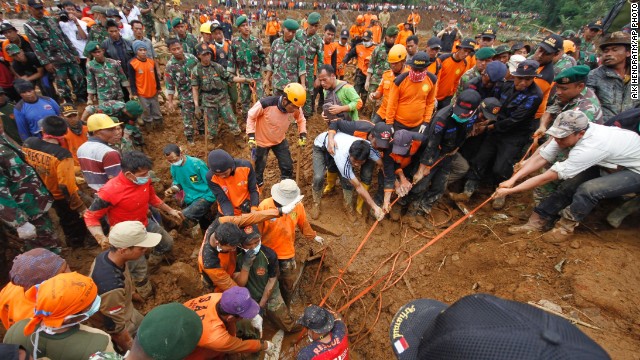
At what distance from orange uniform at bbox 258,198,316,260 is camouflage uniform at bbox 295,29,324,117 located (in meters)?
4.22

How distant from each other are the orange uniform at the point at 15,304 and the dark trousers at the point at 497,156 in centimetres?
559

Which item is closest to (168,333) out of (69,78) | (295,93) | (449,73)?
(295,93)

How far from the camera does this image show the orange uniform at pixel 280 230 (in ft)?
11.8

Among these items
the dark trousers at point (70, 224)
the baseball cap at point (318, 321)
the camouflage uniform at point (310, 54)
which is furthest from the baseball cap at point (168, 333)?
the camouflage uniform at point (310, 54)

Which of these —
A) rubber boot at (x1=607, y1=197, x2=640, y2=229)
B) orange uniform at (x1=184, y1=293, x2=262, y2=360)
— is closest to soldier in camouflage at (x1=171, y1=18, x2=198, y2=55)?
orange uniform at (x1=184, y1=293, x2=262, y2=360)

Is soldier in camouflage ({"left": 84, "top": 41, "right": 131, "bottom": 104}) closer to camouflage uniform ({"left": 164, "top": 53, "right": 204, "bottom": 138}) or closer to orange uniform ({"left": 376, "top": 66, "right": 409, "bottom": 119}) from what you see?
camouflage uniform ({"left": 164, "top": 53, "right": 204, "bottom": 138})

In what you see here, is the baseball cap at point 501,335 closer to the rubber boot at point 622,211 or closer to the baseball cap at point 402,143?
the baseball cap at point 402,143

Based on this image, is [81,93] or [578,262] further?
[81,93]

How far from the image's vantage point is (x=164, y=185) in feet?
19.3

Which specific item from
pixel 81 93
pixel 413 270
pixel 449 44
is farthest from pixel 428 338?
pixel 449 44

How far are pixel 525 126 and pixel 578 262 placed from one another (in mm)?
2017

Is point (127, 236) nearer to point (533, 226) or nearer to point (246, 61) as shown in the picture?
point (533, 226)

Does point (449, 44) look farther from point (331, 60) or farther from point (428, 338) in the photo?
point (428, 338)

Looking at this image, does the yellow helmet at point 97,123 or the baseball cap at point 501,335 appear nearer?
the baseball cap at point 501,335
